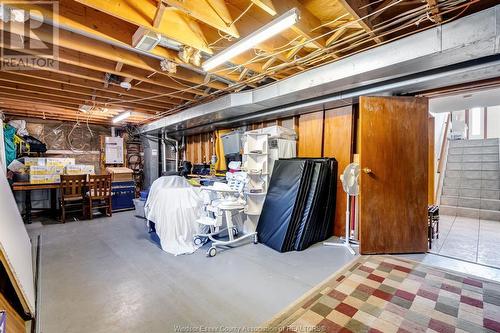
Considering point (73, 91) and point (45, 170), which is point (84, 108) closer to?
point (73, 91)

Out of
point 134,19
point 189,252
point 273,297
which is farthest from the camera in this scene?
point 189,252

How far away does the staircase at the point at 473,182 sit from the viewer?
15.5 feet

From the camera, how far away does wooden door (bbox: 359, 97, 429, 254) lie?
3.14 meters

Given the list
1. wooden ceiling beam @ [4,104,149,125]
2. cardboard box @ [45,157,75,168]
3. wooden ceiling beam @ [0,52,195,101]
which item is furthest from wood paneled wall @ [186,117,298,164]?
cardboard box @ [45,157,75,168]

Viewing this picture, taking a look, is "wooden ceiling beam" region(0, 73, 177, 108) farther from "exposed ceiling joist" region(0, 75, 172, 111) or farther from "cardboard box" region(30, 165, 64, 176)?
"cardboard box" region(30, 165, 64, 176)

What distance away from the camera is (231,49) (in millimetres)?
2363

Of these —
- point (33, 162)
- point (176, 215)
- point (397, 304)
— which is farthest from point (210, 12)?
point (33, 162)

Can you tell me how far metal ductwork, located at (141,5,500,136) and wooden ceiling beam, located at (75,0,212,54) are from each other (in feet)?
4.62

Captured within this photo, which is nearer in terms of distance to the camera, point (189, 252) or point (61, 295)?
point (61, 295)

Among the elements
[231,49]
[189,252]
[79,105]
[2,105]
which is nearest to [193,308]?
[189,252]

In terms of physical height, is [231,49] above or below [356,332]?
above

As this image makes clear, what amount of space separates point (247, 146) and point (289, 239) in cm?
181

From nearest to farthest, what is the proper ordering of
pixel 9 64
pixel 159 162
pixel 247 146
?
pixel 9 64, pixel 247 146, pixel 159 162

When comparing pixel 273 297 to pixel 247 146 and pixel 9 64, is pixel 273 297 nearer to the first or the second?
pixel 247 146
